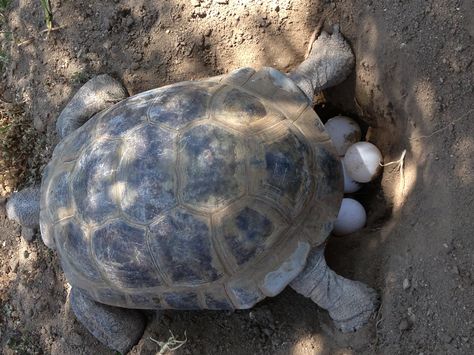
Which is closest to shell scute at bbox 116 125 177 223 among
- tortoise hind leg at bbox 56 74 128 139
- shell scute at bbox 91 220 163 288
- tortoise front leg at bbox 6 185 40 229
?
shell scute at bbox 91 220 163 288

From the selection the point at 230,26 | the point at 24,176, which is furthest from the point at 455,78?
the point at 24,176

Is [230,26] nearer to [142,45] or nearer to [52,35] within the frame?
[142,45]

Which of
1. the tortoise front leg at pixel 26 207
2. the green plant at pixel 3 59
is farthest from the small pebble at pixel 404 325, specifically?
the green plant at pixel 3 59

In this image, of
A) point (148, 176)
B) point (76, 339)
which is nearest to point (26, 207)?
point (76, 339)

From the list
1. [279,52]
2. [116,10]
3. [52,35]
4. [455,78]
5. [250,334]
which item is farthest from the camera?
[52,35]

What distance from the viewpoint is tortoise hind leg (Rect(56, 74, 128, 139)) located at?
4.15 meters

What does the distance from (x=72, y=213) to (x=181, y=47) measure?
169 cm

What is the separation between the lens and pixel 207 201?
9.21ft

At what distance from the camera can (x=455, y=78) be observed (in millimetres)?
3055

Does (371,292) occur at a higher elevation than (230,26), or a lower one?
lower

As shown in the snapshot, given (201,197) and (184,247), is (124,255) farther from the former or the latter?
(201,197)

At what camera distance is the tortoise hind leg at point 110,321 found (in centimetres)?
376

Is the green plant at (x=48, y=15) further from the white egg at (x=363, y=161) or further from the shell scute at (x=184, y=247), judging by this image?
the white egg at (x=363, y=161)

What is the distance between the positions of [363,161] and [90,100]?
2.30m
